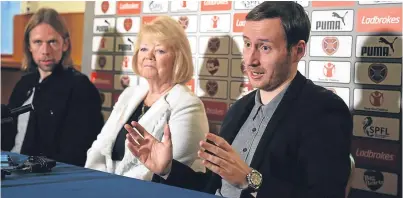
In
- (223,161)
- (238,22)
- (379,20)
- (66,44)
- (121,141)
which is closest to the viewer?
(223,161)

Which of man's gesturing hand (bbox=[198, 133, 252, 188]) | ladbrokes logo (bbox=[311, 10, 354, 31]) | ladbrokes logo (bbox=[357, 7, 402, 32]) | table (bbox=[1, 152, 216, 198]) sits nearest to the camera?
table (bbox=[1, 152, 216, 198])

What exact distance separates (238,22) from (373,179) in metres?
0.94

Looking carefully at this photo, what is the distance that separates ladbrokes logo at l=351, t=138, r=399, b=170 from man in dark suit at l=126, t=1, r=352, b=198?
57 cm

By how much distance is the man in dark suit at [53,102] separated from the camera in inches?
102

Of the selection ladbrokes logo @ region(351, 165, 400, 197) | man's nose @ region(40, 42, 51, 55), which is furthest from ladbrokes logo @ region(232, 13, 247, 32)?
man's nose @ region(40, 42, 51, 55)

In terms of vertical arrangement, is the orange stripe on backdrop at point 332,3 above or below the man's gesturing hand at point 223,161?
above

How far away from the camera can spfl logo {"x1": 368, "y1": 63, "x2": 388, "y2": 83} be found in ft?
6.70

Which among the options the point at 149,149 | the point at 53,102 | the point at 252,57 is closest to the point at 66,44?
the point at 53,102

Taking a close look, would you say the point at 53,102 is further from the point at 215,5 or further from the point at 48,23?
the point at 215,5

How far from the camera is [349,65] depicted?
2121 mm

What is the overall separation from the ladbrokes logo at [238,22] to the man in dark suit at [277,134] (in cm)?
70

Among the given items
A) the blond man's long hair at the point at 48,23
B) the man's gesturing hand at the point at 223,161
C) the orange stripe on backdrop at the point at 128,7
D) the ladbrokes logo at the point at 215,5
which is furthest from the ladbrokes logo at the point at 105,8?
the man's gesturing hand at the point at 223,161

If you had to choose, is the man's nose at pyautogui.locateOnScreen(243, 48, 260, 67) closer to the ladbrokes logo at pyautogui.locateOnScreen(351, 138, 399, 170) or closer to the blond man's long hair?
the ladbrokes logo at pyautogui.locateOnScreen(351, 138, 399, 170)

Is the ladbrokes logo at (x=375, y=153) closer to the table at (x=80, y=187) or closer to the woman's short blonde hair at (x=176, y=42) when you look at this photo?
the woman's short blonde hair at (x=176, y=42)
